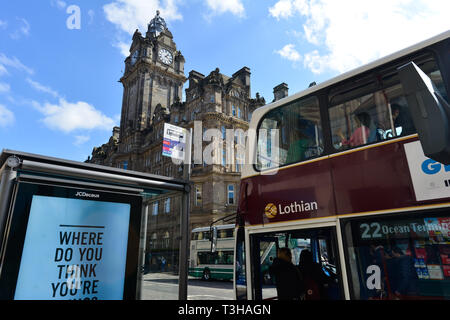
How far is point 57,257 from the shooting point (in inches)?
111

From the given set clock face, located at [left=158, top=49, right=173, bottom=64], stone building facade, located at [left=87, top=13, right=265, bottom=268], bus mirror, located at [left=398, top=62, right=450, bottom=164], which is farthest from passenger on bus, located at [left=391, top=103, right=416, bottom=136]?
clock face, located at [left=158, top=49, right=173, bottom=64]

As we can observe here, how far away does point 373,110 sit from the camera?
4312mm

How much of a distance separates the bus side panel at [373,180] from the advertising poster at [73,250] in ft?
9.57

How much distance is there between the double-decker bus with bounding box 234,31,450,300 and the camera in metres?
3.51

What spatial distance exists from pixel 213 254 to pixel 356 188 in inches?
862

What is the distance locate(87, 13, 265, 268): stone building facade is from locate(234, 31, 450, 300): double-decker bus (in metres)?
17.9

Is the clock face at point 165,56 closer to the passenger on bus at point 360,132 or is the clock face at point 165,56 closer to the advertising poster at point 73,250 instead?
the passenger on bus at point 360,132

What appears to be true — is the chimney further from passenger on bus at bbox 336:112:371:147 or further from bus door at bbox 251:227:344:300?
passenger on bus at bbox 336:112:371:147

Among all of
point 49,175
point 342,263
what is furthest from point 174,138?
point 342,263

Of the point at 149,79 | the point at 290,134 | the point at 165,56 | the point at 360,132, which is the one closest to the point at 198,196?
the point at 149,79

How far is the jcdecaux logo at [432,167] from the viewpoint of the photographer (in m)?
3.50

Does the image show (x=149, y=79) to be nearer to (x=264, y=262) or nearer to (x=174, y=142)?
(x=174, y=142)
